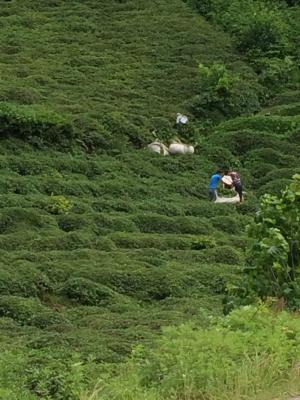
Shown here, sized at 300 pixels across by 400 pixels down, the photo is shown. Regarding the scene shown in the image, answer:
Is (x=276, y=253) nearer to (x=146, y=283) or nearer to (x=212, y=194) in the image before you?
(x=146, y=283)

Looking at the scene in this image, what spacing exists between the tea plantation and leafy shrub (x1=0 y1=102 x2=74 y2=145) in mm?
42

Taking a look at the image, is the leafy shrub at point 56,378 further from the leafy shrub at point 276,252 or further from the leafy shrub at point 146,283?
the leafy shrub at point 146,283

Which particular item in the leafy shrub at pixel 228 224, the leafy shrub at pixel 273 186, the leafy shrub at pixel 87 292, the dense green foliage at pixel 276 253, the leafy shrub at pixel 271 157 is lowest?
the leafy shrub at pixel 271 157

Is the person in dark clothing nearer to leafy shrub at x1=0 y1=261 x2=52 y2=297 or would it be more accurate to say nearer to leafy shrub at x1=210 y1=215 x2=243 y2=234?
leafy shrub at x1=210 y1=215 x2=243 y2=234

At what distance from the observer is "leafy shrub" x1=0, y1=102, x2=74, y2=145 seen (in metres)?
27.6

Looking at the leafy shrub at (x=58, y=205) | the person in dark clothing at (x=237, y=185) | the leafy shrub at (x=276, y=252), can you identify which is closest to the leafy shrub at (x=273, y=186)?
the person in dark clothing at (x=237, y=185)

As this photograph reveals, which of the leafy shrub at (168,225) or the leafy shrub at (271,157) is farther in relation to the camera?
the leafy shrub at (271,157)

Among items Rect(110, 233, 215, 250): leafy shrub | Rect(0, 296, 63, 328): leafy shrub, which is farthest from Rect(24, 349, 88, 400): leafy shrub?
Rect(110, 233, 215, 250): leafy shrub

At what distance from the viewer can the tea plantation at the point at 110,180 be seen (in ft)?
42.6

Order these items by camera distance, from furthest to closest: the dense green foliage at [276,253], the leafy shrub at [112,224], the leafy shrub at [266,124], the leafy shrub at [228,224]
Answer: the leafy shrub at [266,124] < the leafy shrub at [228,224] < the leafy shrub at [112,224] < the dense green foliage at [276,253]

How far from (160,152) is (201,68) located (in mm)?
7316

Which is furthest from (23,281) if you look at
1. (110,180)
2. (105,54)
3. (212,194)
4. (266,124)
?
(105,54)

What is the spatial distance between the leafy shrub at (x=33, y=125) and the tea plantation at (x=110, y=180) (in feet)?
0.14

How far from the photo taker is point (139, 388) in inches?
281
